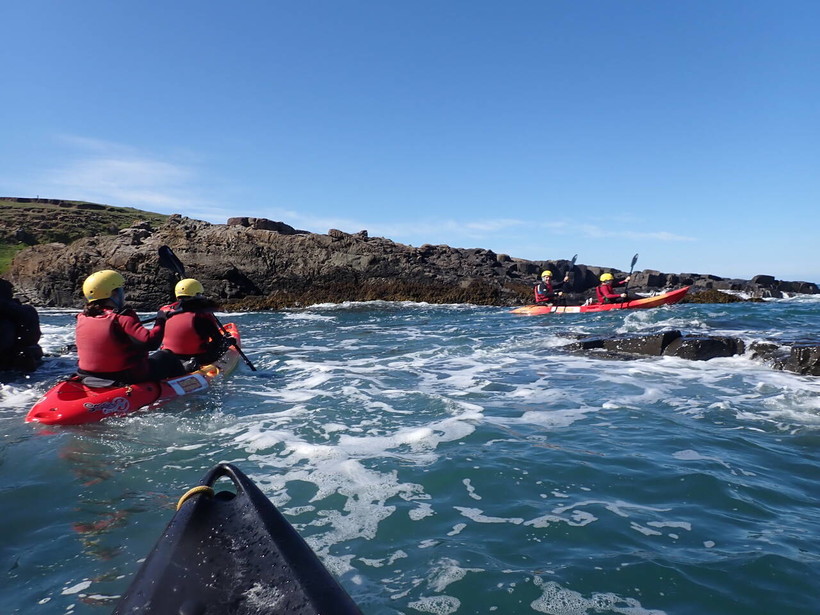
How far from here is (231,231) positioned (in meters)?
33.3

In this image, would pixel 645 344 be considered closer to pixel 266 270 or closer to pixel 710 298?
pixel 710 298

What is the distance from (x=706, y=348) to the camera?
33.8ft

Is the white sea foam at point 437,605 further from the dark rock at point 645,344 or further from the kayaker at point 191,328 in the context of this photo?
the dark rock at point 645,344

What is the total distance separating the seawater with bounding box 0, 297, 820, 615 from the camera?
113 inches

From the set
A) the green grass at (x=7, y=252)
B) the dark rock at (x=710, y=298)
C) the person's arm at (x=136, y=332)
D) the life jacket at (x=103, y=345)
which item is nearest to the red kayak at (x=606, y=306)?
the dark rock at (x=710, y=298)

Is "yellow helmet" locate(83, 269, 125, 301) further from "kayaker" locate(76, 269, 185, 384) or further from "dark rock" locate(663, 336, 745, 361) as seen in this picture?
"dark rock" locate(663, 336, 745, 361)

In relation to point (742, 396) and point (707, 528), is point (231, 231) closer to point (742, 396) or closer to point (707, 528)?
point (742, 396)

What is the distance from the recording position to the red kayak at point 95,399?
20.6ft

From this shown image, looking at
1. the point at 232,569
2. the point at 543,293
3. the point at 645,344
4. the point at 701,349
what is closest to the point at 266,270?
the point at 543,293

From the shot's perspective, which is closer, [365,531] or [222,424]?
[365,531]

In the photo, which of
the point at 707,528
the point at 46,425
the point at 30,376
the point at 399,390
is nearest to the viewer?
the point at 707,528

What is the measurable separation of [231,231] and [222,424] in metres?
29.1

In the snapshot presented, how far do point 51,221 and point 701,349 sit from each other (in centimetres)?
6673

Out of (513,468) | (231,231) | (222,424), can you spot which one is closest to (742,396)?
(513,468)
